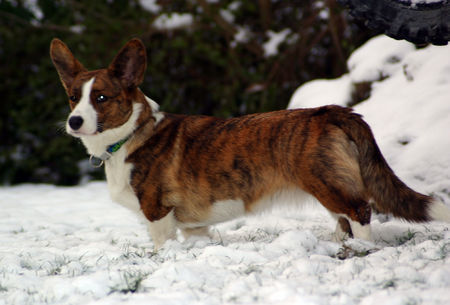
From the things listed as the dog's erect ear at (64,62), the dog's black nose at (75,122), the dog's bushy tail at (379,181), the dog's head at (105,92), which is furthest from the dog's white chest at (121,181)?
the dog's bushy tail at (379,181)

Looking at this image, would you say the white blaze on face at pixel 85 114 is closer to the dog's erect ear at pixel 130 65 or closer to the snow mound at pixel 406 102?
the dog's erect ear at pixel 130 65

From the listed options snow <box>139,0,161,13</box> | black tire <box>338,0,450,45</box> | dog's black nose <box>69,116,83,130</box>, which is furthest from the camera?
snow <box>139,0,161,13</box>

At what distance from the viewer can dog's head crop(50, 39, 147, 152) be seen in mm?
3164

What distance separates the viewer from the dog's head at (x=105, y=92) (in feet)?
10.4

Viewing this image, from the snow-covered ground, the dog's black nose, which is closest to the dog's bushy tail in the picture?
the snow-covered ground

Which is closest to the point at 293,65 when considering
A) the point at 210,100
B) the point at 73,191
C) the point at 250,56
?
the point at 250,56

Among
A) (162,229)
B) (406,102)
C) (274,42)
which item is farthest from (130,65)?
(274,42)

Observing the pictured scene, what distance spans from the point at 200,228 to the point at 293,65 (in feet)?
14.8

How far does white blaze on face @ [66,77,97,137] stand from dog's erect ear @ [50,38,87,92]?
0.35 metres

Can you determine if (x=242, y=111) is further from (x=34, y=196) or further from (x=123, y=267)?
(x=123, y=267)

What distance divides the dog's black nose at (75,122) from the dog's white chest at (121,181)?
42cm

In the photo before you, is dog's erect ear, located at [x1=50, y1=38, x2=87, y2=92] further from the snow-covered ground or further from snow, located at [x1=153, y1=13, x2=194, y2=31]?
snow, located at [x1=153, y1=13, x2=194, y2=31]

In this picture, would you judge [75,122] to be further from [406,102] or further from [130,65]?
[406,102]

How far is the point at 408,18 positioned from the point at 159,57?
544 centimetres
